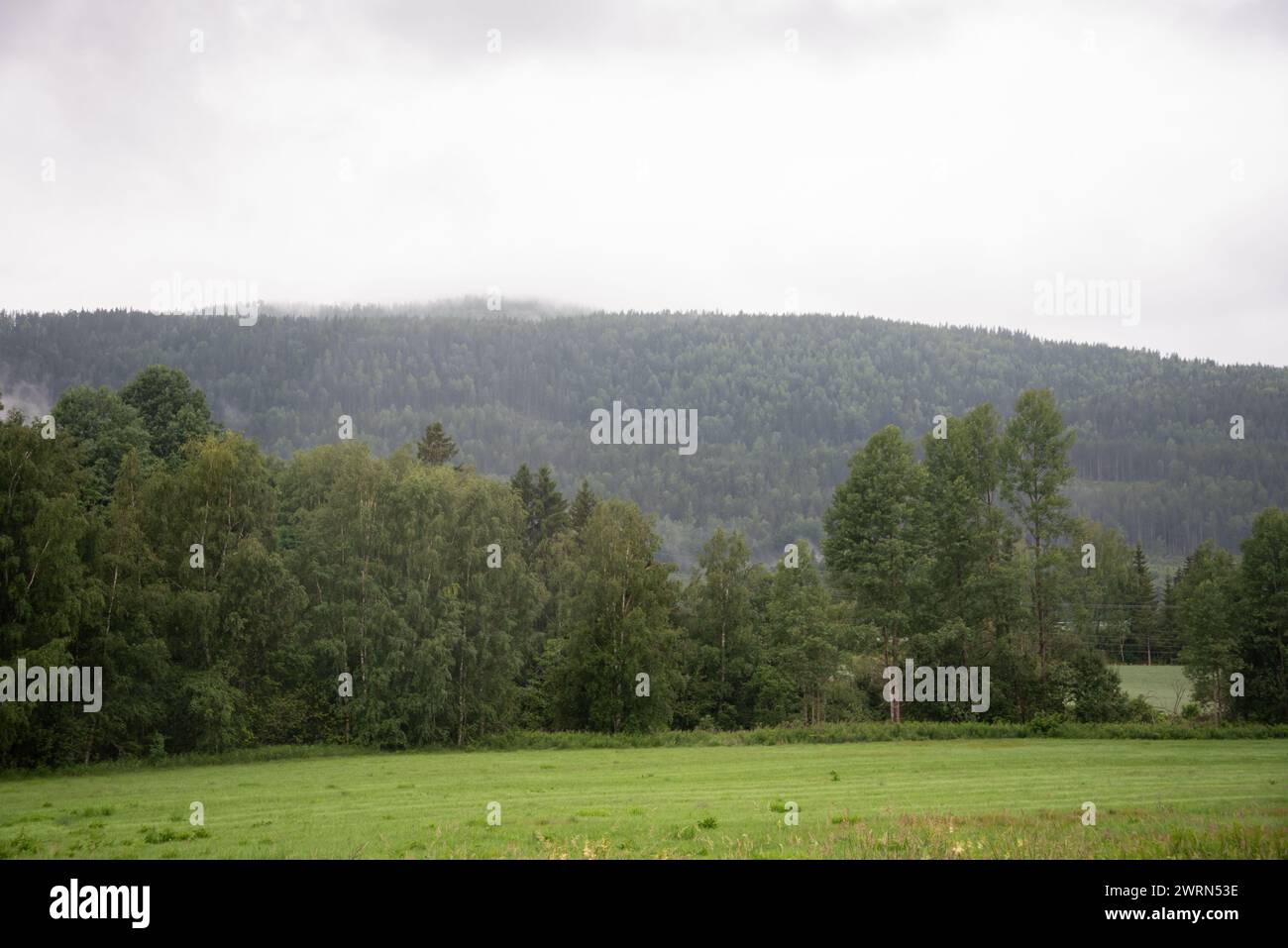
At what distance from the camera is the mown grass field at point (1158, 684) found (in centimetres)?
7722

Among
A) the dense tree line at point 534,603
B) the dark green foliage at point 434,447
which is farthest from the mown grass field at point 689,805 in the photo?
the dark green foliage at point 434,447

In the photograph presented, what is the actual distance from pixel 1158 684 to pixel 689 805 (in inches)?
3011

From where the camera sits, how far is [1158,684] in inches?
3536

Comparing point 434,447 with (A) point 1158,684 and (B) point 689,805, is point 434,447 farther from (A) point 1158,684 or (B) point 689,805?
(B) point 689,805

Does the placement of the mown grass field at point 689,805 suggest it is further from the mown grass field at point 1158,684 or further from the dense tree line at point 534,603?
the mown grass field at point 1158,684

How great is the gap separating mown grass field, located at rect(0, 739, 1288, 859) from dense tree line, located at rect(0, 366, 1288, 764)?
7310 mm

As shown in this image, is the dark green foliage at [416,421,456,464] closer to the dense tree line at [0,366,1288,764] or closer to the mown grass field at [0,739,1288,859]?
the dense tree line at [0,366,1288,764]

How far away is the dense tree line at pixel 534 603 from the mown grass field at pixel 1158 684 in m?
13.4

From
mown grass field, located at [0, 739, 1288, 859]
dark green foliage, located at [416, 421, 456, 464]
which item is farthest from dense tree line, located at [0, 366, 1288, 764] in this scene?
dark green foliage, located at [416, 421, 456, 464]

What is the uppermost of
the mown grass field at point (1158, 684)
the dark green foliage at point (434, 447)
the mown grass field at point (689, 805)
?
the dark green foliage at point (434, 447)

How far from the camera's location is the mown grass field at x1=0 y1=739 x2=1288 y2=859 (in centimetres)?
1895
